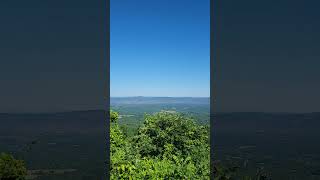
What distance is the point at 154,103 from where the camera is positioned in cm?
4053

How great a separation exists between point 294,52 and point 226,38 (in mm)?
3099

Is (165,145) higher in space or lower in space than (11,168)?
higher

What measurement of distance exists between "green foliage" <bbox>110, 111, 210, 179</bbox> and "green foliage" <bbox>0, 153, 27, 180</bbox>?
13.2ft

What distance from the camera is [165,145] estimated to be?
52.6 ft

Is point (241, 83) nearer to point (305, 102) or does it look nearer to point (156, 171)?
point (305, 102)

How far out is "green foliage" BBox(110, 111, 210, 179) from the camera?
12.7 metres

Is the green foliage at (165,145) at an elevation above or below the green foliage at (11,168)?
above

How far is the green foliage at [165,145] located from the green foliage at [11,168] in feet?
13.2

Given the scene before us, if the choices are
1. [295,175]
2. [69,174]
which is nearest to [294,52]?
[295,175]

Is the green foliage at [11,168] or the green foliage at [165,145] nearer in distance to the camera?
the green foliage at [165,145]

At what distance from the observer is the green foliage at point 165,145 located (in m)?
12.7

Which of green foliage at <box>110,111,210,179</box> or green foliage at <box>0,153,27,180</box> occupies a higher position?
green foliage at <box>110,111,210,179</box>

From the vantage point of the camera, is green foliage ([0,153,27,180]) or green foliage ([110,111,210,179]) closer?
green foliage ([110,111,210,179])

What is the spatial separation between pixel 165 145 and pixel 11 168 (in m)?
6.75
